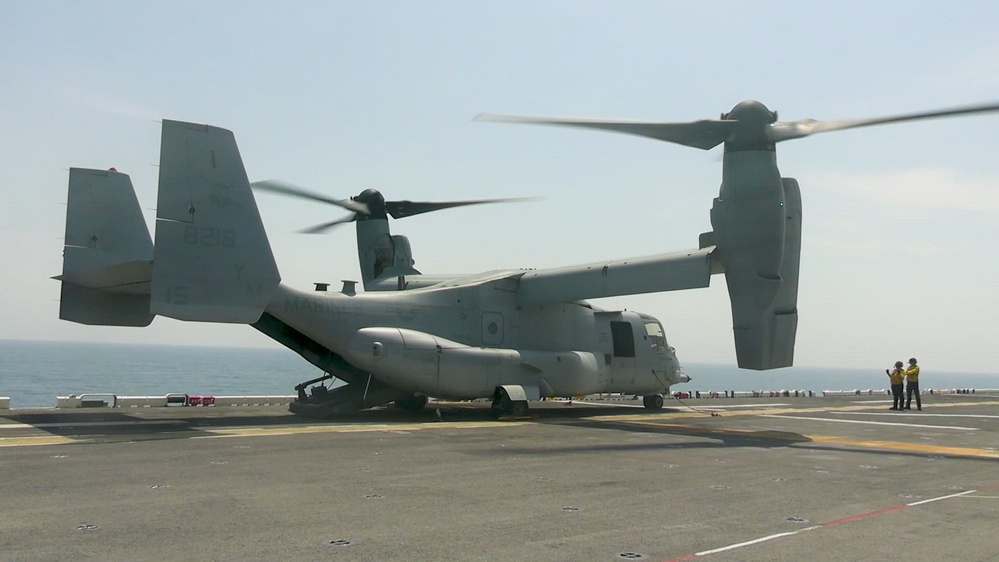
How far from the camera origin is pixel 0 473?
10.6 metres

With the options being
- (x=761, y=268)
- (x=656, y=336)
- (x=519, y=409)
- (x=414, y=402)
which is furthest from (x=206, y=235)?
(x=656, y=336)

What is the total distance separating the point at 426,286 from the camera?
88.3 ft

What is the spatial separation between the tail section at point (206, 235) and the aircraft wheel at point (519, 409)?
25.5ft

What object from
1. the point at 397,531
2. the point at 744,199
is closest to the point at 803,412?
the point at 744,199

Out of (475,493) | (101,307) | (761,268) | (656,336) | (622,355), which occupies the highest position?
(761,268)

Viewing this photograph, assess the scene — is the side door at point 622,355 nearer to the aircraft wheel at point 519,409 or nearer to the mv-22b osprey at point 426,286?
the mv-22b osprey at point 426,286

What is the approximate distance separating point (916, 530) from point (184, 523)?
7.48 metres

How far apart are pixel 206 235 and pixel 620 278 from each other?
36.8 ft

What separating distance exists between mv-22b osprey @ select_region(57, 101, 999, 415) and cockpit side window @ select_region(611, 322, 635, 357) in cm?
64

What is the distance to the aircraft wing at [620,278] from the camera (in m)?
21.4

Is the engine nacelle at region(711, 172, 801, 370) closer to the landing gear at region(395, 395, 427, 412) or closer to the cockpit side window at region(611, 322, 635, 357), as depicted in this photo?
the cockpit side window at region(611, 322, 635, 357)

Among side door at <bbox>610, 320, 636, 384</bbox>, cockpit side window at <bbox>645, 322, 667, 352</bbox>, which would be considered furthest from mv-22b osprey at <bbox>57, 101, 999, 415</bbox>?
cockpit side window at <bbox>645, 322, 667, 352</bbox>

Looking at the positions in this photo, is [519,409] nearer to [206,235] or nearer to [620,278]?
[620,278]

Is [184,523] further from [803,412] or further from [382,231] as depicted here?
[803,412]
